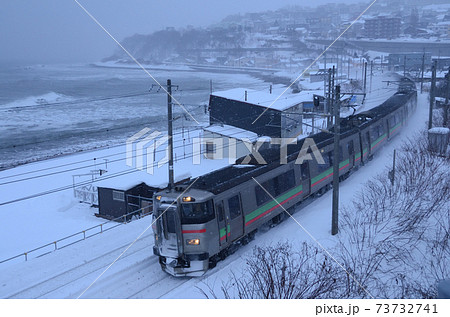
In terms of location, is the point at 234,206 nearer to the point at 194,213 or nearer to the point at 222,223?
the point at 222,223

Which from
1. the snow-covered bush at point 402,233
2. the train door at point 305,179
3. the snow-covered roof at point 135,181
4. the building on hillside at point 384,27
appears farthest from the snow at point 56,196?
the building on hillside at point 384,27

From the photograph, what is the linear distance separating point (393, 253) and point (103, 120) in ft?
173

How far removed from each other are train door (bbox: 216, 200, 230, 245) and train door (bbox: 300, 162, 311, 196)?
5495 millimetres

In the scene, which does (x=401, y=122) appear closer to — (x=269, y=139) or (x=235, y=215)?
(x=269, y=139)

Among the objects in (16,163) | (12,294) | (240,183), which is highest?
(240,183)

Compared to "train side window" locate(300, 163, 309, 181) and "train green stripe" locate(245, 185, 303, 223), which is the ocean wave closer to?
"train side window" locate(300, 163, 309, 181)

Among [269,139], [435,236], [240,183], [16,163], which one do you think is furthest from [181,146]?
[435,236]

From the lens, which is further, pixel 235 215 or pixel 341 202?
pixel 341 202

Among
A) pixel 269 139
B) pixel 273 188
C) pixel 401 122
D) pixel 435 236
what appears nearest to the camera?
pixel 435 236

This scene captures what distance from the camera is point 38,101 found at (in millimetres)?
77750

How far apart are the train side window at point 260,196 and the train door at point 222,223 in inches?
73.8

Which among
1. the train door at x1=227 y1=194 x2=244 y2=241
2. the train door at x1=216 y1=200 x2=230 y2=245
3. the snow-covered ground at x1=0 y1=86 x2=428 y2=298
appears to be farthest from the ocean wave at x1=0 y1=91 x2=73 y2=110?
the train door at x1=216 y1=200 x2=230 y2=245

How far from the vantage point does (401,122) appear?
108 ft

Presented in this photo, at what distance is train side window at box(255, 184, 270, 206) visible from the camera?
14.7 m
